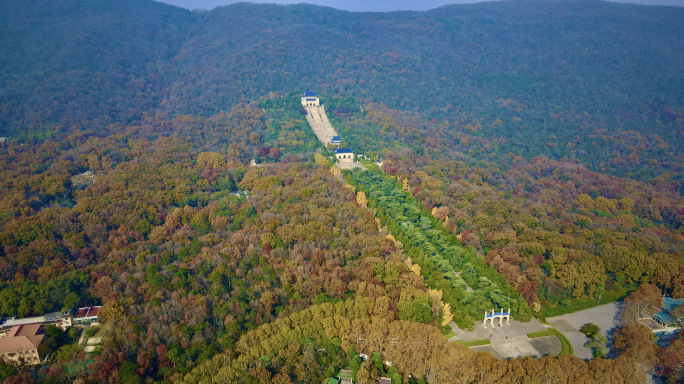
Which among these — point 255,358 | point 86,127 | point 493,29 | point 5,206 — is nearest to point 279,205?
point 255,358

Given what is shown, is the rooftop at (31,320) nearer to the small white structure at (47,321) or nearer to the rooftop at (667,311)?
the small white structure at (47,321)

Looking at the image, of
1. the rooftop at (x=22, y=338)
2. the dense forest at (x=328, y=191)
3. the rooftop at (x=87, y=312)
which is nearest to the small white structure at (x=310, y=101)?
the dense forest at (x=328, y=191)

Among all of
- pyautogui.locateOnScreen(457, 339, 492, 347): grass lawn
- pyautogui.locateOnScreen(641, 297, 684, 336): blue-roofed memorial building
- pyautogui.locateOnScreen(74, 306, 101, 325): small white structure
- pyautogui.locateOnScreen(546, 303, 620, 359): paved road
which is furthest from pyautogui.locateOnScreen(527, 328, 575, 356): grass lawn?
pyautogui.locateOnScreen(74, 306, 101, 325): small white structure

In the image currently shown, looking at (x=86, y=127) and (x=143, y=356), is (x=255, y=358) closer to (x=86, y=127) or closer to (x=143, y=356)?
(x=143, y=356)

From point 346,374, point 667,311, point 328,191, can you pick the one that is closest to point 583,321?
point 667,311

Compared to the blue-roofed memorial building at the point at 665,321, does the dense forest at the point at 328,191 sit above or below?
above

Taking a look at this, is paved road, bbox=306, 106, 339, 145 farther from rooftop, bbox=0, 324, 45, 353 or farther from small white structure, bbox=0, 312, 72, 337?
rooftop, bbox=0, 324, 45, 353
